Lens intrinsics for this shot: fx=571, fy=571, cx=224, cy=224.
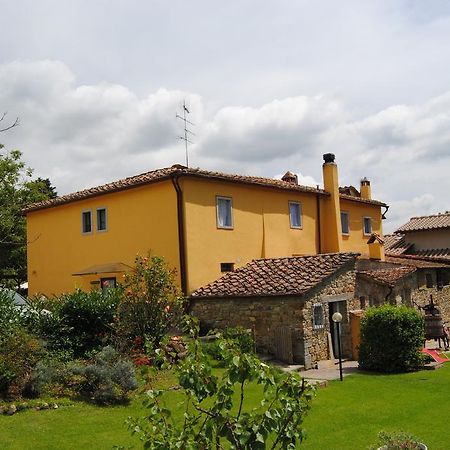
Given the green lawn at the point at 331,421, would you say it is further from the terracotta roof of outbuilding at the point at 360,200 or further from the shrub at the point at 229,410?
the terracotta roof of outbuilding at the point at 360,200

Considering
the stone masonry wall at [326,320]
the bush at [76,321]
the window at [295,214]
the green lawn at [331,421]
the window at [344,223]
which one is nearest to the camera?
the green lawn at [331,421]

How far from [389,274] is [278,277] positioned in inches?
255

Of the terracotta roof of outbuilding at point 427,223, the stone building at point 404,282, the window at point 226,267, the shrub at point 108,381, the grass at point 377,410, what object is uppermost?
the terracotta roof of outbuilding at point 427,223

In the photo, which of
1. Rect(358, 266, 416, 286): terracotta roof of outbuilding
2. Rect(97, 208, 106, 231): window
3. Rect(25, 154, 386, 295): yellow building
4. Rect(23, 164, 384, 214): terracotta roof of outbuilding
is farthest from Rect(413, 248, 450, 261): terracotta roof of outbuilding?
Rect(97, 208, 106, 231): window

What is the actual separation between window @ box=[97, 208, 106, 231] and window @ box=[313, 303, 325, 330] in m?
9.56

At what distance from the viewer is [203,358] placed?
4.76 meters

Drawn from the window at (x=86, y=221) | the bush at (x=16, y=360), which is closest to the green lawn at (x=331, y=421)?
the bush at (x=16, y=360)

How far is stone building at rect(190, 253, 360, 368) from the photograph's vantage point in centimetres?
1675

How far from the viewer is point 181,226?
19828mm

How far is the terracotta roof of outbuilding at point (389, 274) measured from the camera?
2077 centimetres

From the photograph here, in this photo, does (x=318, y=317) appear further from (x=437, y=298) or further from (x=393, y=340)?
(x=437, y=298)

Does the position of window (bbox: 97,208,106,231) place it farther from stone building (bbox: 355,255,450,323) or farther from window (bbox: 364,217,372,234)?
window (bbox: 364,217,372,234)

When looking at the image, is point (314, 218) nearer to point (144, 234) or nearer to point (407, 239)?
point (144, 234)

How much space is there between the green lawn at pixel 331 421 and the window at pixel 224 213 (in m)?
9.11
